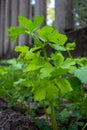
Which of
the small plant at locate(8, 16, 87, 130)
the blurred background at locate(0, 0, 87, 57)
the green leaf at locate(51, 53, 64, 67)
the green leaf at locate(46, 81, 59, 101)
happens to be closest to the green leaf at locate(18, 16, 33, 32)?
the small plant at locate(8, 16, 87, 130)

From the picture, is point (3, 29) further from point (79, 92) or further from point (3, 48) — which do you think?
point (79, 92)

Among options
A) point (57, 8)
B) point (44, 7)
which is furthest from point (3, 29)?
point (57, 8)

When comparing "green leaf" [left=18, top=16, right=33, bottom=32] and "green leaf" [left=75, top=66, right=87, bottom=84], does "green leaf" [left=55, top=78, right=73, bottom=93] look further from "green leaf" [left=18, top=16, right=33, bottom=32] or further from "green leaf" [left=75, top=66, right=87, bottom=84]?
"green leaf" [left=18, top=16, right=33, bottom=32]

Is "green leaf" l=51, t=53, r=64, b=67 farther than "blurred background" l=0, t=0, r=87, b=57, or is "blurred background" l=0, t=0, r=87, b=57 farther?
"blurred background" l=0, t=0, r=87, b=57

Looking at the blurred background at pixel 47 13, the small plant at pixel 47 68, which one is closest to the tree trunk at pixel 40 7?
the blurred background at pixel 47 13

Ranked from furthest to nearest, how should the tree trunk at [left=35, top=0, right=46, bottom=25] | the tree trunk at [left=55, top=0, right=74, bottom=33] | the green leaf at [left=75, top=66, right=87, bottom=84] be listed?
the tree trunk at [left=35, top=0, right=46, bottom=25], the tree trunk at [left=55, top=0, right=74, bottom=33], the green leaf at [left=75, top=66, right=87, bottom=84]

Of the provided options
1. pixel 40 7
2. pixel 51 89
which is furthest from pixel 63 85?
pixel 40 7

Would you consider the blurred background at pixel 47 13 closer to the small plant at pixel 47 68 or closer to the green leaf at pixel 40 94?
the small plant at pixel 47 68

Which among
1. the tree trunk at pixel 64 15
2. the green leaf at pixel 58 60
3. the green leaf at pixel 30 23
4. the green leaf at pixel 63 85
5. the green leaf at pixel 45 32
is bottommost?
the green leaf at pixel 63 85
